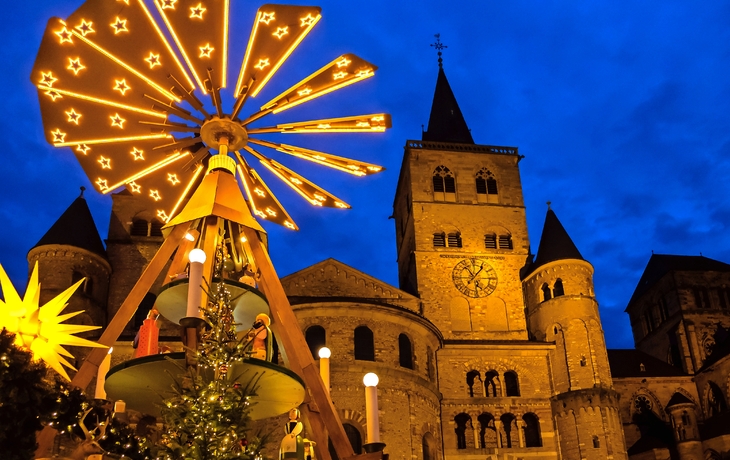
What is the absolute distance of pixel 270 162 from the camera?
36.9 feet

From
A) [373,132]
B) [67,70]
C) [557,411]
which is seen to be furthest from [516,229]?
[67,70]

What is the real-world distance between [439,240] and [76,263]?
1827cm

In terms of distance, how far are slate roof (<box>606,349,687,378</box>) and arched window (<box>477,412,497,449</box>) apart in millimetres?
11188

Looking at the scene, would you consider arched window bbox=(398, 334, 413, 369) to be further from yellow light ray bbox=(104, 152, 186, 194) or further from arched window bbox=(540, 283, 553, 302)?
yellow light ray bbox=(104, 152, 186, 194)

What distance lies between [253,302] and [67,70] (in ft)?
15.9

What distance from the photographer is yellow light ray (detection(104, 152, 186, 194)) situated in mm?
11211

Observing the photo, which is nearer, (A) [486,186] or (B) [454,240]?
Answer: (B) [454,240]

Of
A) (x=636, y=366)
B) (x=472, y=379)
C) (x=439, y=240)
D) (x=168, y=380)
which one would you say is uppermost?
(x=439, y=240)

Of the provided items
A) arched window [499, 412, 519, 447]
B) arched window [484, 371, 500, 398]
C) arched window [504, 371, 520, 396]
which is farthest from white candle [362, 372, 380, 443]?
arched window [504, 371, 520, 396]

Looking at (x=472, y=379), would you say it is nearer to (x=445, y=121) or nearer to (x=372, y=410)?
(x=445, y=121)

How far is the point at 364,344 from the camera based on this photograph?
87.6 ft

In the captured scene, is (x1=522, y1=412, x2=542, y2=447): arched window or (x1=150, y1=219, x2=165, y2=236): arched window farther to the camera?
(x1=150, y1=219, x2=165, y2=236): arched window

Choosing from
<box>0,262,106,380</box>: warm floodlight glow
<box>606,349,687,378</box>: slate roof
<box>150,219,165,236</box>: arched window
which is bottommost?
<box>0,262,106,380</box>: warm floodlight glow

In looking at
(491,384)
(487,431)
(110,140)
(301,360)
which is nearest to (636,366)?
(491,384)
